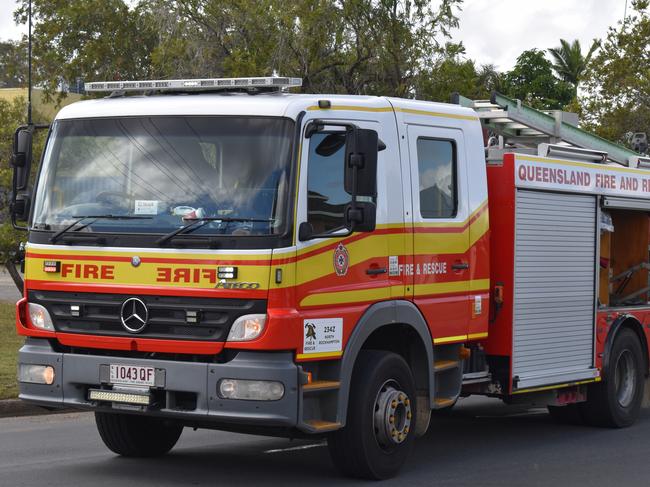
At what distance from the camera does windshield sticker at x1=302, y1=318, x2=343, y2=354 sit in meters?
7.92

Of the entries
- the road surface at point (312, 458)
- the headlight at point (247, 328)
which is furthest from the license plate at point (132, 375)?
the road surface at point (312, 458)

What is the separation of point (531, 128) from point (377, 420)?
173 inches

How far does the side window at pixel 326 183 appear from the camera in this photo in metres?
8.07

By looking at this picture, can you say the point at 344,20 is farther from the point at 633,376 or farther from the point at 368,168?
the point at 368,168

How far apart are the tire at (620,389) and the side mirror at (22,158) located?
5799 millimetres

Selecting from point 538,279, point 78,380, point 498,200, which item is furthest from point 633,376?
point 78,380

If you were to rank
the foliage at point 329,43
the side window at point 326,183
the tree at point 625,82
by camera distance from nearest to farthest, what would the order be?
the side window at point 326,183, the foliage at point 329,43, the tree at point 625,82

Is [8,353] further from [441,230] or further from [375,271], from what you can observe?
[375,271]

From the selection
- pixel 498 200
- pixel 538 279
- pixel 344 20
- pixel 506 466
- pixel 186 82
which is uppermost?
pixel 344 20

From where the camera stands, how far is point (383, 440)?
8.68m

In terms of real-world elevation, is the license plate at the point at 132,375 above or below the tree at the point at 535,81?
below

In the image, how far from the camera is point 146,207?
822cm

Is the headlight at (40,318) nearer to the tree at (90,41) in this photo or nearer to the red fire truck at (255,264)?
the red fire truck at (255,264)

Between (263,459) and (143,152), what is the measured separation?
2.69 meters
